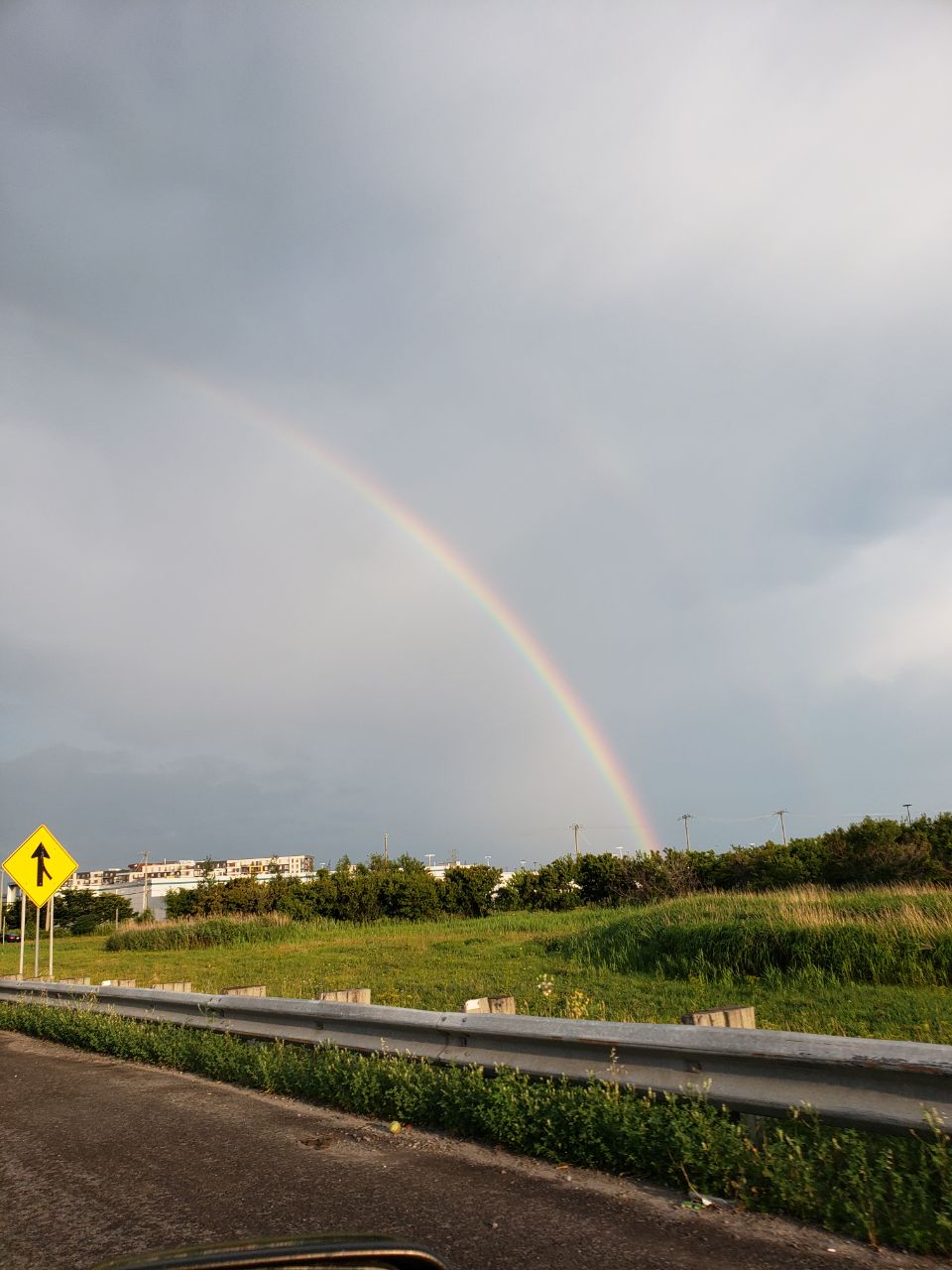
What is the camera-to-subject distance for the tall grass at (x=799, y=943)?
12781mm

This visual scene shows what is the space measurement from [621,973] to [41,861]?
12.0 metres

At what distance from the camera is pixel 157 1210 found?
4918mm

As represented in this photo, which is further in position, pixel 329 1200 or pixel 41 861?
pixel 41 861

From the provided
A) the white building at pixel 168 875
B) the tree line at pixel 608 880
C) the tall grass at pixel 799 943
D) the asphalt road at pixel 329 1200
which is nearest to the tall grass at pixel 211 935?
the tree line at pixel 608 880

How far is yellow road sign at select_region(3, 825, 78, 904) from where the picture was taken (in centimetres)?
1881

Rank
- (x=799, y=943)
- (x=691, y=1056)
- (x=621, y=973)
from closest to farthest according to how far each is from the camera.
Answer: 1. (x=691, y=1056)
2. (x=799, y=943)
3. (x=621, y=973)

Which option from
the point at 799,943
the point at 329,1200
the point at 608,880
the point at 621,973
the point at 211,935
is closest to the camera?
the point at 329,1200

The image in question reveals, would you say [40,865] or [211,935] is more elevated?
[40,865]

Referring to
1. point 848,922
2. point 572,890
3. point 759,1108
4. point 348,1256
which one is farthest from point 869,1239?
point 572,890

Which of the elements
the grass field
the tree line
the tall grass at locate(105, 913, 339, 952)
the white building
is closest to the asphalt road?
the grass field

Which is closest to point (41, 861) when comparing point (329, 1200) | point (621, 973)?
point (621, 973)

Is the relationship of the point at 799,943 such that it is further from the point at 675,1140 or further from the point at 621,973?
the point at 675,1140

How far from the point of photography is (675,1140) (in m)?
4.91

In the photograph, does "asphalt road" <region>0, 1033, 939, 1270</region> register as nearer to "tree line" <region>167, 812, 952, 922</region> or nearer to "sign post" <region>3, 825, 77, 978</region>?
"sign post" <region>3, 825, 77, 978</region>
